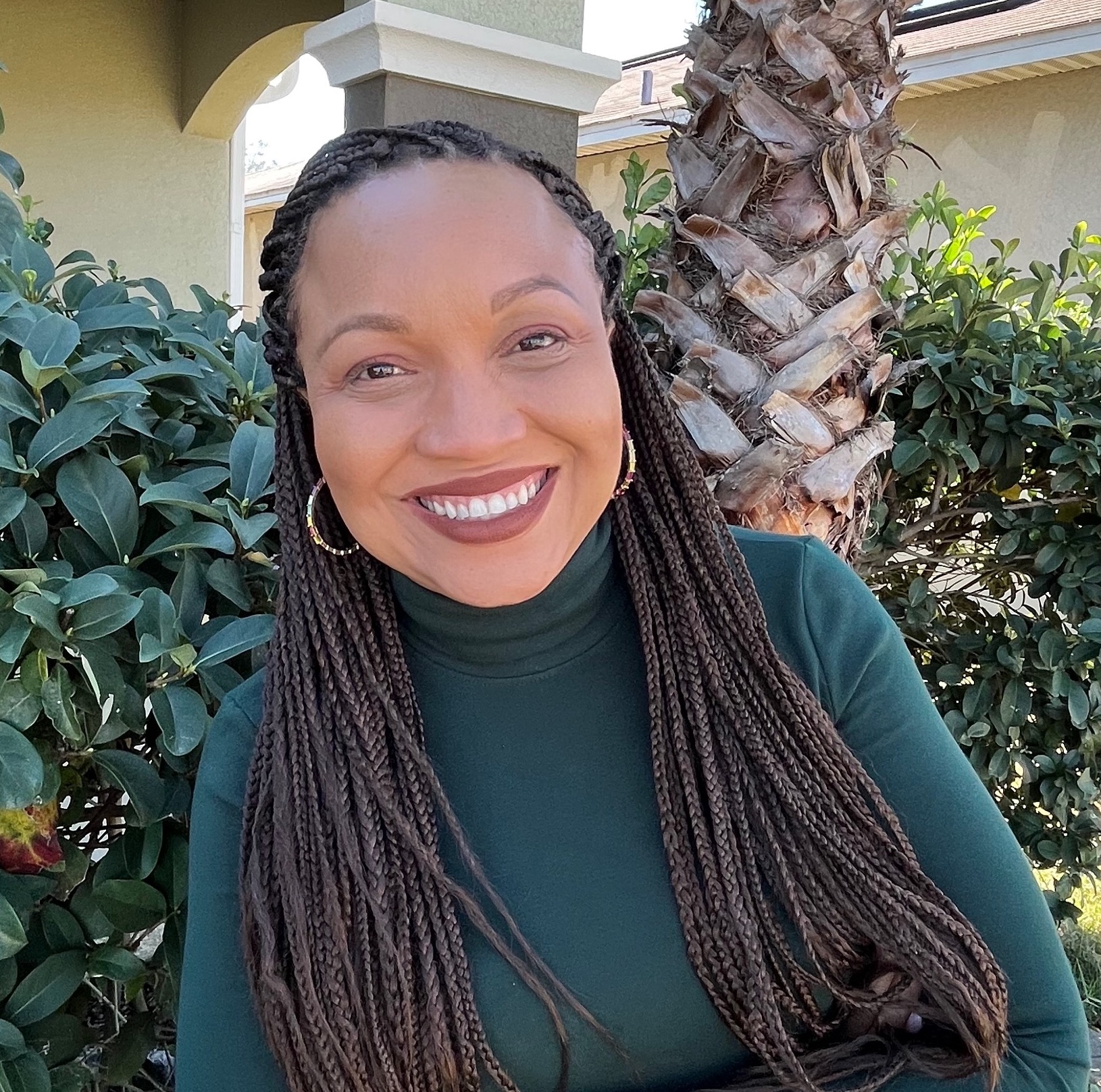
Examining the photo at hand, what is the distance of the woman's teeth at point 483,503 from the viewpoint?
137 cm

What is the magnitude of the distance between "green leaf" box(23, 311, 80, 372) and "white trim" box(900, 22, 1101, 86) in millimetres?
7397

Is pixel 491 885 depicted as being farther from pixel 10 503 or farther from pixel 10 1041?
pixel 10 503

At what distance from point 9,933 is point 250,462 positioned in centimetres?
68

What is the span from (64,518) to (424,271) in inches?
27.3

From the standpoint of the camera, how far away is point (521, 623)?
1.49 m

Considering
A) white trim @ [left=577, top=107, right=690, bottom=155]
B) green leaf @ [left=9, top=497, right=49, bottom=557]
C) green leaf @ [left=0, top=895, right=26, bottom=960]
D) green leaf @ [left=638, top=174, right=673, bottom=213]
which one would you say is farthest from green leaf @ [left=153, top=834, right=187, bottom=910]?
white trim @ [left=577, top=107, right=690, bottom=155]

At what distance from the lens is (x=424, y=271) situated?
131 cm

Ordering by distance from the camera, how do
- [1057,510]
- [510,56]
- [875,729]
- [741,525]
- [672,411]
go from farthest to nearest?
[510,56], [1057,510], [741,525], [672,411], [875,729]

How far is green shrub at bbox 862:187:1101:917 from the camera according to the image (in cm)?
266

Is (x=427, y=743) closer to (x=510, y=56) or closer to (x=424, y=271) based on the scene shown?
(x=424, y=271)

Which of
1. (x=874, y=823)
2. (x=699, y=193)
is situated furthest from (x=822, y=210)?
(x=874, y=823)

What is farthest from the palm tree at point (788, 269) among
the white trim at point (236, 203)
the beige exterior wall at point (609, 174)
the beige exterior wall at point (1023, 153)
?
the beige exterior wall at point (609, 174)

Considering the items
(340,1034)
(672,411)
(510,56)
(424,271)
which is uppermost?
(510,56)

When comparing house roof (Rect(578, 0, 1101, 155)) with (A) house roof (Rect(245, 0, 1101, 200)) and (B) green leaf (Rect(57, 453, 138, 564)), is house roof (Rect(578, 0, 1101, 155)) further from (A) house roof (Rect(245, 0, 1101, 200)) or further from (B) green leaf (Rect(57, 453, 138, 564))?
(B) green leaf (Rect(57, 453, 138, 564))
